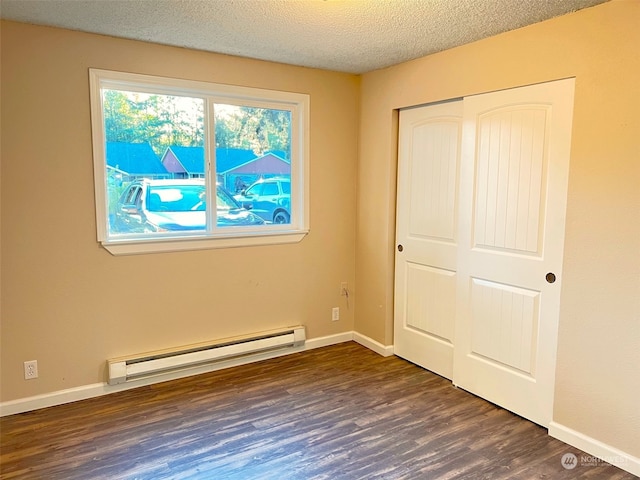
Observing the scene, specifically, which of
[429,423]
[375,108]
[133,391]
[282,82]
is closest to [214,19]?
[282,82]

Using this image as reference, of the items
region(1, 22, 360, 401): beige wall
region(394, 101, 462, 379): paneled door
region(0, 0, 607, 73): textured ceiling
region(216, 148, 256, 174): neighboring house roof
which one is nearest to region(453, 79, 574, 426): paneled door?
region(394, 101, 462, 379): paneled door

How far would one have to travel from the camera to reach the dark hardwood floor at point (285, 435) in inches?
87.6

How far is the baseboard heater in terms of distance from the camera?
3002 mm

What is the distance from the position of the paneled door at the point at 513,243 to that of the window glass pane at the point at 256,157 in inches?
57.0

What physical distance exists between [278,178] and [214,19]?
1412mm

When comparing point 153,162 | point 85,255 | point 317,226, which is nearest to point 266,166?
point 317,226

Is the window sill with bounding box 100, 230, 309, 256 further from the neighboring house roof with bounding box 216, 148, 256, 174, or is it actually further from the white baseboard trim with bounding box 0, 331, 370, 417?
the white baseboard trim with bounding box 0, 331, 370, 417

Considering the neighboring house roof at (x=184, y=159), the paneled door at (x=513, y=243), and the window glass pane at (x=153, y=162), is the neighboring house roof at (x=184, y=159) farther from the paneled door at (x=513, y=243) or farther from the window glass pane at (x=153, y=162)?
the paneled door at (x=513, y=243)

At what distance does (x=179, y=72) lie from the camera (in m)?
3.05

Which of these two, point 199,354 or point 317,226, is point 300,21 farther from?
point 199,354

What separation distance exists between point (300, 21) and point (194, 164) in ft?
4.34

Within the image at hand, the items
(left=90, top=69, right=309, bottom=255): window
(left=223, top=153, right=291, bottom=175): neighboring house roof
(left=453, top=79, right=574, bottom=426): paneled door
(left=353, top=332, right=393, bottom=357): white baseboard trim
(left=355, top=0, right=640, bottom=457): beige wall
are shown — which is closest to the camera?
(left=355, top=0, right=640, bottom=457): beige wall

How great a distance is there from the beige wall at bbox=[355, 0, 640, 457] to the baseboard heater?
6.67ft

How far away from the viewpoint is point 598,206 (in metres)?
2.26
